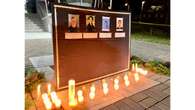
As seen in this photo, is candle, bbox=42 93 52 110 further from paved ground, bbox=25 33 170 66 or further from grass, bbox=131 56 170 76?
grass, bbox=131 56 170 76

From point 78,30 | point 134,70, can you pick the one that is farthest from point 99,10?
point 134,70

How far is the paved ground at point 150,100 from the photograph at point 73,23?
0.34 meters

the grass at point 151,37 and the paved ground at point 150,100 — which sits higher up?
the grass at point 151,37

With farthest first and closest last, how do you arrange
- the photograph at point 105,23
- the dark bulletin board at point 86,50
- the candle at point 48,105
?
1. the photograph at point 105,23
2. the dark bulletin board at point 86,50
3. the candle at point 48,105

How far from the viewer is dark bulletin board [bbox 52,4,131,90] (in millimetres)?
851

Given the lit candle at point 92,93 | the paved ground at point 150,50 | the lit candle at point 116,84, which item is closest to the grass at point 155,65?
the paved ground at point 150,50

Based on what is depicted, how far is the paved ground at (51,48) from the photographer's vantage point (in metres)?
0.75

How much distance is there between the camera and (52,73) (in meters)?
0.86

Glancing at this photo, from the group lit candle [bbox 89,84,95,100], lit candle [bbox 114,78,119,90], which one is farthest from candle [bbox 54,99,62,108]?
lit candle [bbox 114,78,119,90]

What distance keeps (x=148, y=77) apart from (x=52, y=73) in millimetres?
410

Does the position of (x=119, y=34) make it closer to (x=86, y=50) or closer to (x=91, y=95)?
(x=86, y=50)

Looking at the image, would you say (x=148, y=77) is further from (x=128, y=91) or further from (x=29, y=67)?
(x=29, y=67)

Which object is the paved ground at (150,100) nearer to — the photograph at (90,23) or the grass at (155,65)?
the grass at (155,65)

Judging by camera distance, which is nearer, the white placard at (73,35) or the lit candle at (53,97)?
the lit candle at (53,97)
